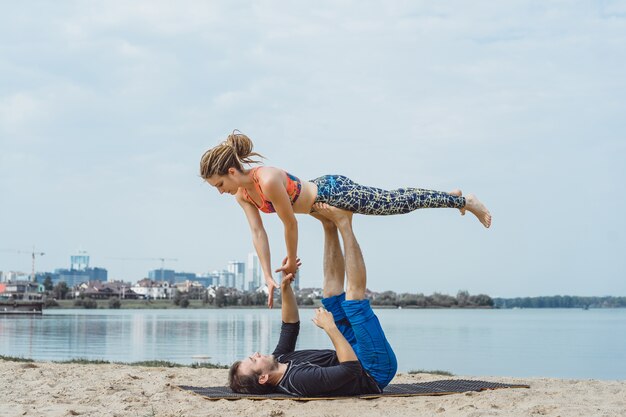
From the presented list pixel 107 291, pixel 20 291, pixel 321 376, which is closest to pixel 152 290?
pixel 107 291

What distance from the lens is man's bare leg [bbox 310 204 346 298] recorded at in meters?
6.08

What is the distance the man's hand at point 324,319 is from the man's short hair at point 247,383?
695mm

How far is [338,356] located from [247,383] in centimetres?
84

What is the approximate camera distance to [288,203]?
5.69 meters

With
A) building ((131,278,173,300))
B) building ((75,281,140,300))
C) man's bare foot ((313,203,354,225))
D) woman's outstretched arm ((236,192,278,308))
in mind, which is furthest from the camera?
building ((131,278,173,300))

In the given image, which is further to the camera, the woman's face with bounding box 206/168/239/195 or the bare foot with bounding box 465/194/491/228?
the bare foot with bounding box 465/194/491/228

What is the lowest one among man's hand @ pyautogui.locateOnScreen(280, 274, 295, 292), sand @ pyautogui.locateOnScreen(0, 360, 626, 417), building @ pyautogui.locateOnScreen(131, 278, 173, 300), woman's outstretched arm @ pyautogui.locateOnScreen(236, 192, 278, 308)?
building @ pyautogui.locateOnScreen(131, 278, 173, 300)

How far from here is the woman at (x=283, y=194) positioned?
5742 millimetres

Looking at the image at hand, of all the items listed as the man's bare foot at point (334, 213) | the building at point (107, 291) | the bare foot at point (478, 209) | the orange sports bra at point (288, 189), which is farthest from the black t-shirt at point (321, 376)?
the building at point (107, 291)

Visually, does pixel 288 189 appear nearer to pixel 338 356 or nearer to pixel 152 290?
pixel 338 356

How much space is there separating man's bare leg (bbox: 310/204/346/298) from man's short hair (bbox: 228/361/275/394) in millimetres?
928

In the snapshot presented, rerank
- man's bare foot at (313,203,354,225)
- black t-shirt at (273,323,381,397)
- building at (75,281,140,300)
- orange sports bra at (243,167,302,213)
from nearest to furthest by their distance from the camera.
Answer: black t-shirt at (273,323,381,397), orange sports bra at (243,167,302,213), man's bare foot at (313,203,354,225), building at (75,281,140,300)

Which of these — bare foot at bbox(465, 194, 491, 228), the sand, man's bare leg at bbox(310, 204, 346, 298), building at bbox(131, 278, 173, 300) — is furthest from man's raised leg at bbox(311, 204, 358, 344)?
building at bbox(131, 278, 173, 300)

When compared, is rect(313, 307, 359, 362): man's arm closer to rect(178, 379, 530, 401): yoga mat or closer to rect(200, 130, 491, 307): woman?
rect(178, 379, 530, 401): yoga mat
